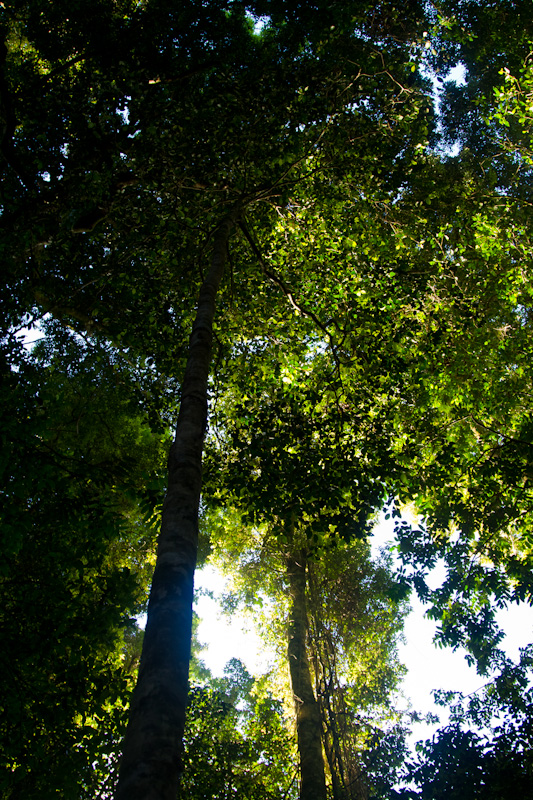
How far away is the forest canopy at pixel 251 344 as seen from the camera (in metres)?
6.89

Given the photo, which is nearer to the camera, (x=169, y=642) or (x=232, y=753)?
(x=169, y=642)

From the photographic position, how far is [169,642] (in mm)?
3107

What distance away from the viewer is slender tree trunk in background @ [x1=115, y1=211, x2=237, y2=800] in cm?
247

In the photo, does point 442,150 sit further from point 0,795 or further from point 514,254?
point 0,795

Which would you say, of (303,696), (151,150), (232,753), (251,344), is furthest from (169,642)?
(303,696)

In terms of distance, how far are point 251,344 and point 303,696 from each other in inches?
385

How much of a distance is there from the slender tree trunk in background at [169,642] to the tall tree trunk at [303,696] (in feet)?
33.1

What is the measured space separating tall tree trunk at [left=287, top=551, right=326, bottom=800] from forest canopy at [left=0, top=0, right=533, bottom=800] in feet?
0.19

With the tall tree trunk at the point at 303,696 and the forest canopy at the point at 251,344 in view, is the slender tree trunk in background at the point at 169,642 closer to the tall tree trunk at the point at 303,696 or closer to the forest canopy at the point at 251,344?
the forest canopy at the point at 251,344

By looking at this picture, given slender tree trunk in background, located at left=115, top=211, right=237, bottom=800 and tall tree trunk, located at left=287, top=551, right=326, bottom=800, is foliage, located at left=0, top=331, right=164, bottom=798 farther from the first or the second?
tall tree trunk, located at left=287, top=551, right=326, bottom=800

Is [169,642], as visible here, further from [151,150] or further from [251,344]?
[151,150]

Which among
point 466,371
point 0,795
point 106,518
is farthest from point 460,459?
point 0,795

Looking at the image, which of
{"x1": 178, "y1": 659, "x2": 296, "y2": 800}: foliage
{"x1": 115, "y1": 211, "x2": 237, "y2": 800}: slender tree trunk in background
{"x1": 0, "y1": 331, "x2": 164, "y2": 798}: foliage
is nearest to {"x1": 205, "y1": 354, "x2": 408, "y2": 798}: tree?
{"x1": 178, "y1": 659, "x2": 296, "y2": 800}: foliage

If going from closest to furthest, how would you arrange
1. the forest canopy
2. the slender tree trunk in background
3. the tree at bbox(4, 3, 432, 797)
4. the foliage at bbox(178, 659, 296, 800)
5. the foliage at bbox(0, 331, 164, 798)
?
the slender tree trunk in background → the foliage at bbox(0, 331, 164, 798) → the forest canopy → the tree at bbox(4, 3, 432, 797) → the foliage at bbox(178, 659, 296, 800)
